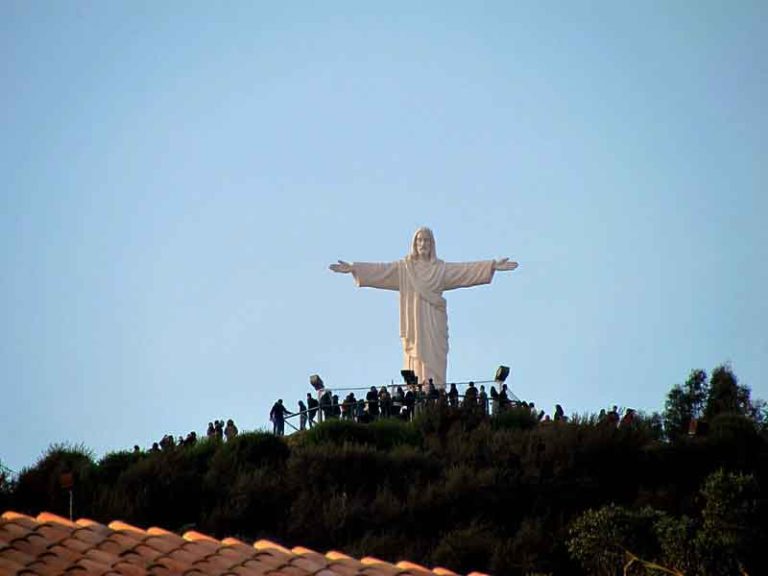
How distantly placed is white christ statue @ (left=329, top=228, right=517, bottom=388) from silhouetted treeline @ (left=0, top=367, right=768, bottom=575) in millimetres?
1506

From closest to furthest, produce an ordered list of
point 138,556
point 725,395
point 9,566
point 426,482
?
point 9,566, point 138,556, point 426,482, point 725,395

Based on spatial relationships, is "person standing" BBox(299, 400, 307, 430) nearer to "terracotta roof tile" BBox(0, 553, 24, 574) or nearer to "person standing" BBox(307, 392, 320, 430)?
"person standing" BBox(307, 392, 320, 430)

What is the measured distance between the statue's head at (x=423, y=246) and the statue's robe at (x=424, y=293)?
151 millimetres

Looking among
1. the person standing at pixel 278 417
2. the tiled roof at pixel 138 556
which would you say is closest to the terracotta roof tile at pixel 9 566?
the tiled roof at pixel 138 556

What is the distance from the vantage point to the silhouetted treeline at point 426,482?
32.0 metres

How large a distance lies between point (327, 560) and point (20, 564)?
→ 8.61ft

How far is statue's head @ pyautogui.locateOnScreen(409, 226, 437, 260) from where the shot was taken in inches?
1590

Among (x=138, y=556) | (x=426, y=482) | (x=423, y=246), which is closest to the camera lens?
(x=138, y=556)

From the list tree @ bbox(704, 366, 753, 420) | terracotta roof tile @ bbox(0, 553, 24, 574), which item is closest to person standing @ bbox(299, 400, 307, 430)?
tree @ bbox(704, 366, 753, 420)

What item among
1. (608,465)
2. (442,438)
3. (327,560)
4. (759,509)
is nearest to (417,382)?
(442,438)

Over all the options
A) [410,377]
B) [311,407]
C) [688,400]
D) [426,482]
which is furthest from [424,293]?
[688,400]

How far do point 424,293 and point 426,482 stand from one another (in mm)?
5797

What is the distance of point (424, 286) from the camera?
131 feet

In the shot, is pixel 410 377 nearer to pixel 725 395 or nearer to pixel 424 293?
pixel 424 293
